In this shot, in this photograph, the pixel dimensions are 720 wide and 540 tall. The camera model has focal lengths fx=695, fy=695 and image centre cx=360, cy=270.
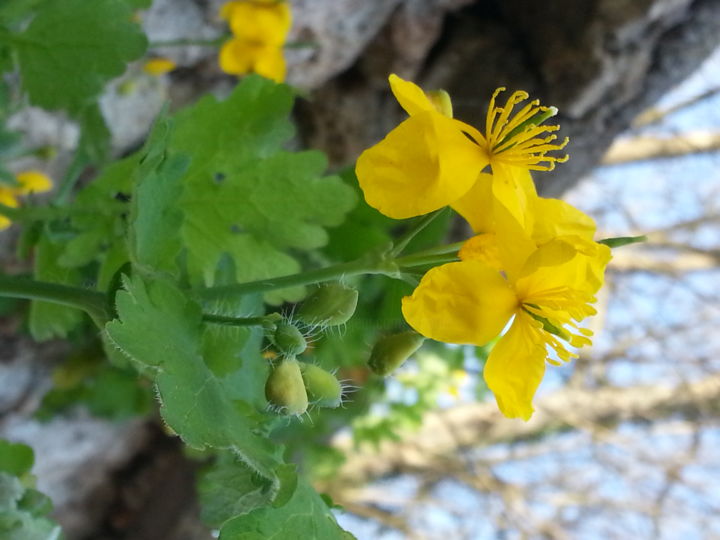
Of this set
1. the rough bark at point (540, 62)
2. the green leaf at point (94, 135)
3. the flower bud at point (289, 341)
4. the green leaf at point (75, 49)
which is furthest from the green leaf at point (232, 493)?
the rough bark at point (540, 62)

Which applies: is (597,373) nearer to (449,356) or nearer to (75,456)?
(449,356)

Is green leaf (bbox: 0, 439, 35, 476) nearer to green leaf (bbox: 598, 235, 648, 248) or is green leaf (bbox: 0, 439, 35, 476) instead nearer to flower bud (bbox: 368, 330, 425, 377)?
flower bud (bbox: 368, 330, 425, 377)

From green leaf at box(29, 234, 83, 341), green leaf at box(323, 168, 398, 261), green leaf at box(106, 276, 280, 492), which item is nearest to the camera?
green leaf at box(106, 276, 280, 492)

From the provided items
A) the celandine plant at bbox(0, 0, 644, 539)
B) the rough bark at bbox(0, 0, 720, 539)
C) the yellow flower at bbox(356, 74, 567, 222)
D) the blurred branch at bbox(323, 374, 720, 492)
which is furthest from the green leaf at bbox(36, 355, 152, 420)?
the blurred branch at bbox(323, 374, 720, 492)

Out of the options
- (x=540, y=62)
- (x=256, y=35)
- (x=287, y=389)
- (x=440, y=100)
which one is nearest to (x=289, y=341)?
(x=287, y=389)

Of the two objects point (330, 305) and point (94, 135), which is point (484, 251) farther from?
point (94, 135)
